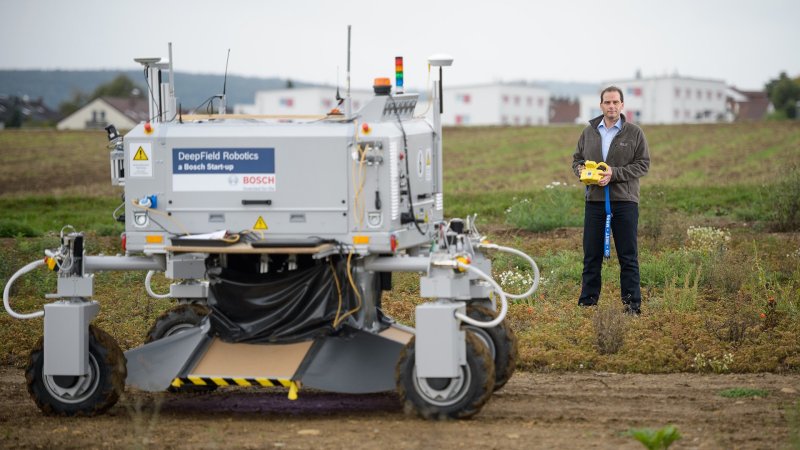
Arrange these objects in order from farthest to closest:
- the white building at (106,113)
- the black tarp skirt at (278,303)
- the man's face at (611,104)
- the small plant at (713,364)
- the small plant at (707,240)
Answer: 1. the white building at (106,113)
2. the small plant at (707,240)
3. the man's face at (611,104)
4. the small plant at (713,364)
5. the black tarp skirt at (278,303)

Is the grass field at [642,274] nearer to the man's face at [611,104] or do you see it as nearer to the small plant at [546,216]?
the small plant at [546,216]

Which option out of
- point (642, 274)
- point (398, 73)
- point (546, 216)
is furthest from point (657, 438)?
point (546, 216)

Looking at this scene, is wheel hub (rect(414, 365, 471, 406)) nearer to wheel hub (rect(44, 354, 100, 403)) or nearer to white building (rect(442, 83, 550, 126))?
wheel hub (rect(44, 354, 100, 403))

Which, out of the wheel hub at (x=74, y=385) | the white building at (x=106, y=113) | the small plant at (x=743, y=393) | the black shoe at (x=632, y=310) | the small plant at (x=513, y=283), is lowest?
the small plant at (x=743, y=393)

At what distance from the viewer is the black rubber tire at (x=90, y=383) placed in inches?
354

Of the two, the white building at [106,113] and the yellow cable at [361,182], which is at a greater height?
the white building at [106,113]

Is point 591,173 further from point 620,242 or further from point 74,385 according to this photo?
point 74,385

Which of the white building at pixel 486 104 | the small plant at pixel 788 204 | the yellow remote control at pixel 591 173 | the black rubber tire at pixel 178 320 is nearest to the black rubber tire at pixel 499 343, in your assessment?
the black rubber tire at pixel 178 320

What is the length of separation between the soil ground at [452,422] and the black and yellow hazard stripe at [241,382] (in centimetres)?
24

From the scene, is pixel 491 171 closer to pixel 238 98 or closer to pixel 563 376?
pixel 563 376

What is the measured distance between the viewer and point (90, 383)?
356 inches

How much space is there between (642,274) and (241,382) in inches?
269

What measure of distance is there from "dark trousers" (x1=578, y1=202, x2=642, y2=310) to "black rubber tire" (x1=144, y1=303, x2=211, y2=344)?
4054mm

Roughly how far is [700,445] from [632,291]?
471 cm
